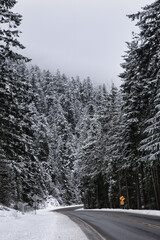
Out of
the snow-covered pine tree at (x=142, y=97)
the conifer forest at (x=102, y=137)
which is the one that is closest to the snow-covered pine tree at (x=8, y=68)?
the conifer forest at (x=102, y=137)

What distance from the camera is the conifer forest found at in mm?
13820

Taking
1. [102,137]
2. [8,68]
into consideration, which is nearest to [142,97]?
[8,68]

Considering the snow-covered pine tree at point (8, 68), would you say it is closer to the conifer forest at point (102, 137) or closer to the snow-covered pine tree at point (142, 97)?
the conifer forest at point (102, 137)

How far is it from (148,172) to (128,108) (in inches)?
316

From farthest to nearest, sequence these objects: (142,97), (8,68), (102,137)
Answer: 1. (102,137)
2. (142,97)
3. (8,68)

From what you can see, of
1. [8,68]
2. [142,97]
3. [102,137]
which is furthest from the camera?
[102,137]

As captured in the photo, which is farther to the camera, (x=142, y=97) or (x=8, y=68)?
(x=142, y=97)

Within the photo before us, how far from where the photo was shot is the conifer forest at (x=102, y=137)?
13.8 metres

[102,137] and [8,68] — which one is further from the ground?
[8,68]

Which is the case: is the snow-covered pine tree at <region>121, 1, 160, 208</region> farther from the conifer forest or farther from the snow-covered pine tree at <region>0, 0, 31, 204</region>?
the snow-covered pine tree at <region>0, 0, 31, 204</region>

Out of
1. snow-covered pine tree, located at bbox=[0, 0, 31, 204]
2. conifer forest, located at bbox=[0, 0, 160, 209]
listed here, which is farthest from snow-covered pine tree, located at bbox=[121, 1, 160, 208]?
snow-covered pine tree, located at bbox=[0, 0, 31, 204]

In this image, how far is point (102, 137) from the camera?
118 feet

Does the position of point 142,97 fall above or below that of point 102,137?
above

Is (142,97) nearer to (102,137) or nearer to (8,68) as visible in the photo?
(8,68)
